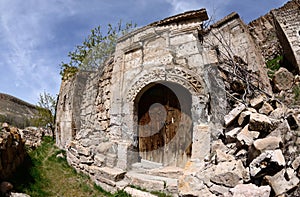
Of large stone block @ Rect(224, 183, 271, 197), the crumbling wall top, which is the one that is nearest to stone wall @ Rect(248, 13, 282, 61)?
the crumbling wall top

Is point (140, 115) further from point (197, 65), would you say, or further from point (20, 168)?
point (20, 168)

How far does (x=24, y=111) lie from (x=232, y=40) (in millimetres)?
13567

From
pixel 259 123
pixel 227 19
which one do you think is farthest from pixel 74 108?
pixel 259 123

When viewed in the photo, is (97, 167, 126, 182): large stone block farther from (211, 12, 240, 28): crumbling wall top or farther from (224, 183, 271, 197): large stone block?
(211, 12, 240, 28): crumbling wall top

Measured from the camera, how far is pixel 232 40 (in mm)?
5285

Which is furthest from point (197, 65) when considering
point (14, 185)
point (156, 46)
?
point (14, 185)

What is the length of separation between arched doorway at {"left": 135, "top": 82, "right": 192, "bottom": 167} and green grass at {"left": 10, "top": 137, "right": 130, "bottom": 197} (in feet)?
4.26

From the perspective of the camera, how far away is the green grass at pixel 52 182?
4.18 metres

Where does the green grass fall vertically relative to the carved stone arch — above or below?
below

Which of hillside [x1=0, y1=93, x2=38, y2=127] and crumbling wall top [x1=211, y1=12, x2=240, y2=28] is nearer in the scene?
crumbling wall top [x1=211, y1=12, x2=240, y2=28]

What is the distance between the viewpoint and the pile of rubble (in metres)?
1.93

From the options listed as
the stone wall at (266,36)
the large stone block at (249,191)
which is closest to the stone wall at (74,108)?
the large stone block at (249,191)

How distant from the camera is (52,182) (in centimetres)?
476

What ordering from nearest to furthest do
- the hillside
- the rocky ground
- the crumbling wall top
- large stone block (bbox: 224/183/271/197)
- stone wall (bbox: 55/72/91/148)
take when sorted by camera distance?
large stone block (bbox: 224/183/271/197) < the rocky ground < the crumbling wall top < stone wall (bbox: 55/72/91/148) < the hillside
